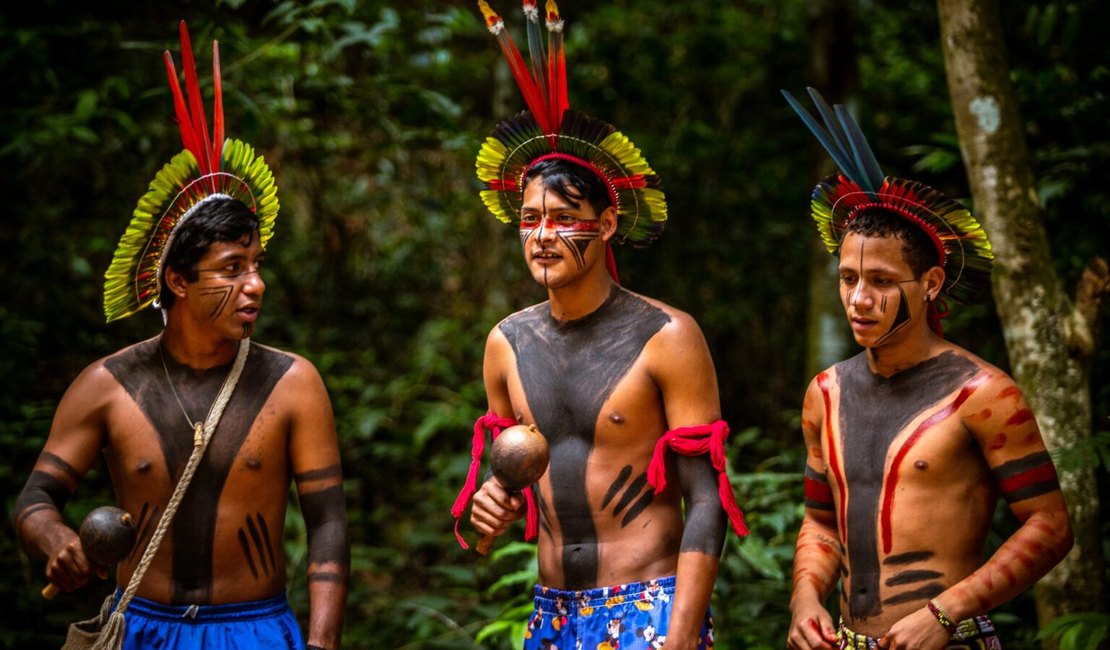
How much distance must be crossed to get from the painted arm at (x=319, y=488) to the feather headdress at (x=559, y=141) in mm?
962

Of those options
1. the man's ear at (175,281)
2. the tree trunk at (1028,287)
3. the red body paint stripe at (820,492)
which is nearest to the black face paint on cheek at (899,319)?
the red body paint stripe at (820,492)

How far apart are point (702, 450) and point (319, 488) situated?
47.4 inches

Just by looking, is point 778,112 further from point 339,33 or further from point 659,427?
point 659,427

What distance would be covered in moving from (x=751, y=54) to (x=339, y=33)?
11.6 ft

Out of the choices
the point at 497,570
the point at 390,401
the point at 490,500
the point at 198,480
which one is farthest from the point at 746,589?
the point at 390,401

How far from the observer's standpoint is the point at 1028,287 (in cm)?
435

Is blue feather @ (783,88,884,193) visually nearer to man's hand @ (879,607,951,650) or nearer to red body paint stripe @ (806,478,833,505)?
red body paint stripe @ (806,478,833,505)

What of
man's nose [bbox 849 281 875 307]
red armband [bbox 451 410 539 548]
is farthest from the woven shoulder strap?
man's nose [bbox 849 281 875 307]

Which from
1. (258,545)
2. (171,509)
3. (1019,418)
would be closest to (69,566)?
(171,509)

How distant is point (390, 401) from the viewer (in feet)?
28.4

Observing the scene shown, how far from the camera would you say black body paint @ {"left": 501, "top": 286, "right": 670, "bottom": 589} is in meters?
3.35

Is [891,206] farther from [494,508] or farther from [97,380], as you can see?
[97,380]

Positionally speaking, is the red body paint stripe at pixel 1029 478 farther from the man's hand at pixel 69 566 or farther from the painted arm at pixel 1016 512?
the man's hand at pixel 69 566

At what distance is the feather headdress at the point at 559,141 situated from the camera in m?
3.50
